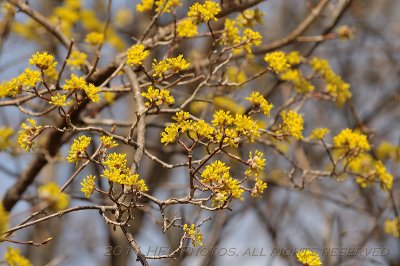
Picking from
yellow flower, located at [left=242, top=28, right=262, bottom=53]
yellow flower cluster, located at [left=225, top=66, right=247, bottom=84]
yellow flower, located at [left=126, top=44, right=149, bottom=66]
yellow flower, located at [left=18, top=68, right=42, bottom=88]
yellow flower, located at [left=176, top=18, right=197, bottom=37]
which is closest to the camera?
yellow flower, located at [left=18, top=68, right=42, bottom=88]

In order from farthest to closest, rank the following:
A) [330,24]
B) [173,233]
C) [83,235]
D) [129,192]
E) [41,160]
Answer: [83,235], [173,233], [330,24], [41,160], [129,192]

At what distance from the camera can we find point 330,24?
4.57 metres

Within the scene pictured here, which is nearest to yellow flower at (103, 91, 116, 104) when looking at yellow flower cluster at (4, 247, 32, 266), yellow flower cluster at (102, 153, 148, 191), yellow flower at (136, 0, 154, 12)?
yellow flower at (136, 0, 154, 12)

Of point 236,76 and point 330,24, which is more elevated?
point 330,24

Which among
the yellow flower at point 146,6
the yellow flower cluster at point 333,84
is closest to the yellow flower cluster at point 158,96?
Result: the yellow flower at point 146,6

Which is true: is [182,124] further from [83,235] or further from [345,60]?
[83,235]

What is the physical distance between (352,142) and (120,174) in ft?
5.98

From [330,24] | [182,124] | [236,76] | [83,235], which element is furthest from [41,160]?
[83,235]

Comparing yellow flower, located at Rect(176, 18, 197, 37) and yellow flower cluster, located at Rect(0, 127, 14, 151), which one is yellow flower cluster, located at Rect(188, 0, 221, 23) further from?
yellow flower cluster, located at Rect(0, 127, 14, 151)

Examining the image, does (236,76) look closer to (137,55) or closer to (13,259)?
(137,55)

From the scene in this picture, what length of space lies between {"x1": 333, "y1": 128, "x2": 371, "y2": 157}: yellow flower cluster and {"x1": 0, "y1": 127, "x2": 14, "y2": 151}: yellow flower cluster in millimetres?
2741

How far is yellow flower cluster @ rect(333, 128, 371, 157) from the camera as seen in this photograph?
3527 mm

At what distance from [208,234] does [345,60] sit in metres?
5.77

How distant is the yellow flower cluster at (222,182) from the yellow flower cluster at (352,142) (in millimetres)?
1380
